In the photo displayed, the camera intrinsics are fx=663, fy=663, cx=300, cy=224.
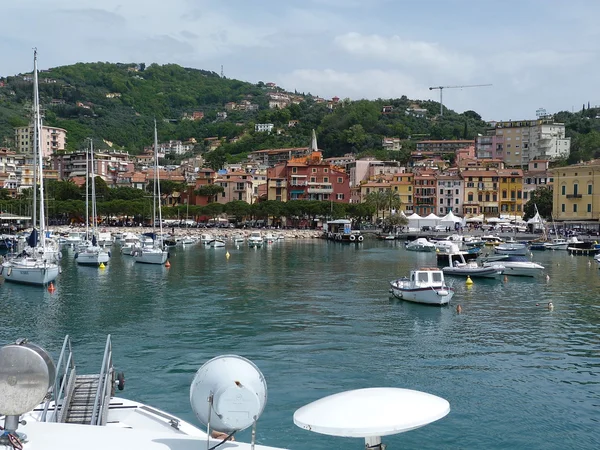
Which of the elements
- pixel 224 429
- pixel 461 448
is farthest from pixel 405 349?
pixel 224 429

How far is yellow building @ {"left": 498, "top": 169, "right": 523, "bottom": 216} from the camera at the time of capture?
352 feet

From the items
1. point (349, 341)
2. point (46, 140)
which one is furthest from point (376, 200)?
point (46, 140)

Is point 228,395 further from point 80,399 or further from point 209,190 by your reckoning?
point 209,190

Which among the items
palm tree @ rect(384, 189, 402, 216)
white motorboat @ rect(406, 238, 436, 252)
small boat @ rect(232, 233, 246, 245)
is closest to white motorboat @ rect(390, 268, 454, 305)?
white motorboat @ rect(406, 238, 436, 252)

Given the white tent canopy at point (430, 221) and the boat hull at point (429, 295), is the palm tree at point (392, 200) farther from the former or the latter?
the boat hull at point (429, 295)

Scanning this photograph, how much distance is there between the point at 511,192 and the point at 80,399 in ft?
344

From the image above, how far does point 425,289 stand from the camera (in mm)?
29391

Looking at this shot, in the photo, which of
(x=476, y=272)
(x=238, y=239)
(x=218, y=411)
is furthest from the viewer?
(x=238, y=239)

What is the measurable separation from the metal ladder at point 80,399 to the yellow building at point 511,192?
102813mm

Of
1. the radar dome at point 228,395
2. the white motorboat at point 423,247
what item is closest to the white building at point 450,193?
the white motorboat at point 423,247

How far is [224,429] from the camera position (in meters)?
5.81

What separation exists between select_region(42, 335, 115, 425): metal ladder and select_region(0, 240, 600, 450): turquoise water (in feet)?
12.8

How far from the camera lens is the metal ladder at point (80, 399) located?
9.02 m

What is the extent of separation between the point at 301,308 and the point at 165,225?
77098mm
